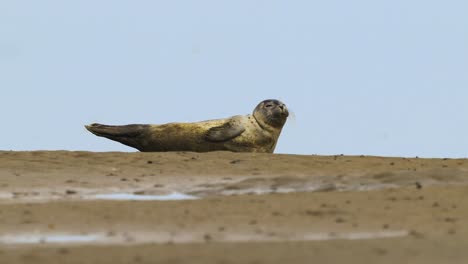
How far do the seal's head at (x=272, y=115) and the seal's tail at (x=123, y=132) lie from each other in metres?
2.03

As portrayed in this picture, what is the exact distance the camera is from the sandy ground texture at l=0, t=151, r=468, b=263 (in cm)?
988

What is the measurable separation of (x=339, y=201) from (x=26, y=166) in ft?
22.2

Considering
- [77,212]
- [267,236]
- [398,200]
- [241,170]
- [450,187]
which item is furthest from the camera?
[241,170]

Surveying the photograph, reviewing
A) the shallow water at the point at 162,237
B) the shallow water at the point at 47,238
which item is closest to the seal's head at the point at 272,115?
the shallow water at the point at 162,237

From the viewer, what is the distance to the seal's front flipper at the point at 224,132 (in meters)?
21.6

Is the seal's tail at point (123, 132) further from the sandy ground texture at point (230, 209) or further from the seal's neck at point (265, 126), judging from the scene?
the sandy ground texture at point (230, 209)

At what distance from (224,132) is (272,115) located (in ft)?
3.32

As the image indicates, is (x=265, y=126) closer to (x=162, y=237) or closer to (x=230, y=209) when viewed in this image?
(x=230, y=209)

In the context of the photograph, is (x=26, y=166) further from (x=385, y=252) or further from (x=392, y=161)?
(x=385, y=252)

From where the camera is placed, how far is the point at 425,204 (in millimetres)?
13391

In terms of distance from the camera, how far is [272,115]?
2212 cm

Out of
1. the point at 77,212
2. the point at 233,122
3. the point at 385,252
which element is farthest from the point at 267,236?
the point at 233,122

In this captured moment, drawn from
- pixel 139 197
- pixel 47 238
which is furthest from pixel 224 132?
pixel 47 238

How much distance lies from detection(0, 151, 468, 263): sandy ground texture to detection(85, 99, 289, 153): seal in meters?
1.57
